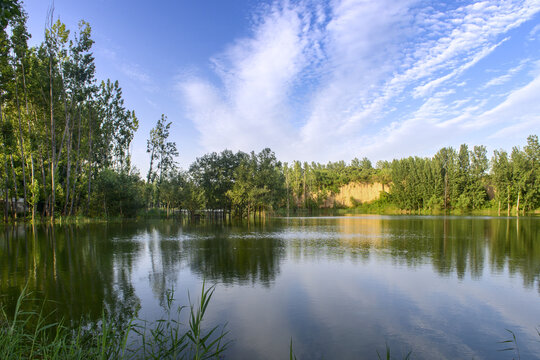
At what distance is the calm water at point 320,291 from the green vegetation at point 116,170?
6847 millimetres

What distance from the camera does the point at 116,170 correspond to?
1925 inches

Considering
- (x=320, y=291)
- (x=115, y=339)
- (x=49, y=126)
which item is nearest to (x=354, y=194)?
(x=49, y=126)

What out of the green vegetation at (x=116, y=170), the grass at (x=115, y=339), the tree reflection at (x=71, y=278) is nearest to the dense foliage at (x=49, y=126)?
the green vegetation at (x=116, y=170)

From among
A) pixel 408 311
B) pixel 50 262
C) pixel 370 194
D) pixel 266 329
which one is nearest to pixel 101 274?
pixel 50 262

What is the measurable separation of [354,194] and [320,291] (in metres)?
91.7

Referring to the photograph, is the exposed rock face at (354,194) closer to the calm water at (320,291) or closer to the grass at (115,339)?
the calm water at (320,291)

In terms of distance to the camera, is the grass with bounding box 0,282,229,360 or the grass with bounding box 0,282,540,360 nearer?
the grass with bounding box 0,282,229,360

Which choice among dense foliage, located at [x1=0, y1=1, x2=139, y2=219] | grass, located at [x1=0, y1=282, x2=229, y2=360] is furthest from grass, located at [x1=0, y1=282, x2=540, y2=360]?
dense foliage, located at [x1=0, y1=1, x2=139, y2=219]

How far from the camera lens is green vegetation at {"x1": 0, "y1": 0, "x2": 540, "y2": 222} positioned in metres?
27.4

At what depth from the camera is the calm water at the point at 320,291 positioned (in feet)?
19.1

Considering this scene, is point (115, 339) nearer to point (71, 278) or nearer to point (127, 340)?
point (127, 340)

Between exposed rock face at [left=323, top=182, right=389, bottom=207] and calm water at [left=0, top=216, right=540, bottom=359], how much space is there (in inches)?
3180

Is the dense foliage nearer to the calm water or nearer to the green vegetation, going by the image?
the green vegetation

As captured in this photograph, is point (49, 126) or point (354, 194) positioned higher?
point (49, 126)
